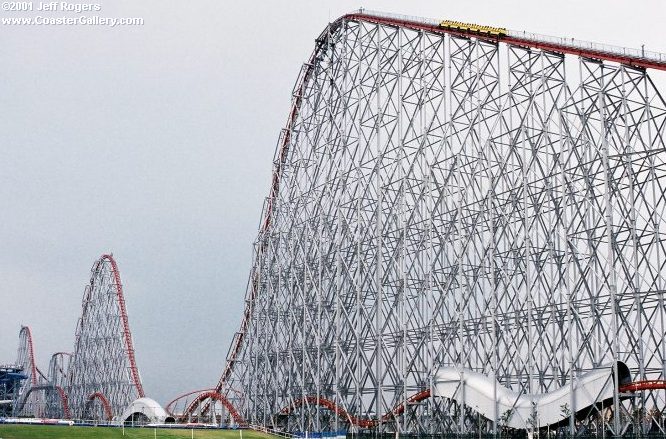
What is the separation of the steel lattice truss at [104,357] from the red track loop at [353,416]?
71.3ft

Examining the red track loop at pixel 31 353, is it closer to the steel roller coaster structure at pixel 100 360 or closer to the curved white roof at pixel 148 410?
the steel roller coaster structure at pixel 100 360

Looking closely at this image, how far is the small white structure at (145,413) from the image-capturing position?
50.2 m

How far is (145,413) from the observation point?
167ft

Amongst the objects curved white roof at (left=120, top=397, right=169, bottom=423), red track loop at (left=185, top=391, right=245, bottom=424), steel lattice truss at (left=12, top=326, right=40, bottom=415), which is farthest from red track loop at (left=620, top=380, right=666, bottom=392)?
steel lattice truss at (left=12, top=326, right=40, bottom=415)

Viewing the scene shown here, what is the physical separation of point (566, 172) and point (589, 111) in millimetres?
1821

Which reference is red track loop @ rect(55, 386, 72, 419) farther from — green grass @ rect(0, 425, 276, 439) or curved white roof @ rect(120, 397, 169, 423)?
green grass @ rect(0, 425, 276, 439)

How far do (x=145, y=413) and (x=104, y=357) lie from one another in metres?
8.38

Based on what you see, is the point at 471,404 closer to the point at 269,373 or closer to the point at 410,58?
the point at 410,58

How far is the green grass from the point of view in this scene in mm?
30469

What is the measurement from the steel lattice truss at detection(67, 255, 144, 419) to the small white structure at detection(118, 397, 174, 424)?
370cm

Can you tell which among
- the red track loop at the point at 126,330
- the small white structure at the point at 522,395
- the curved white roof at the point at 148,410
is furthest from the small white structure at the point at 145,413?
the small white structure at the point at 522,395

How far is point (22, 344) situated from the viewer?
80812 mm

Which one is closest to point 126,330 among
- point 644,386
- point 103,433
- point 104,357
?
point 104,357

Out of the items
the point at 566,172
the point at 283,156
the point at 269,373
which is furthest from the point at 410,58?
the point at 269,373
